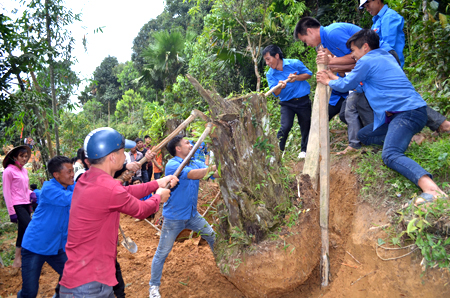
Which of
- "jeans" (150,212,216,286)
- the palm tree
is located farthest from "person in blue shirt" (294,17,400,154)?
the palm tree

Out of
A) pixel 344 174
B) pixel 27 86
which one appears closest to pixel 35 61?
pixel 27 86

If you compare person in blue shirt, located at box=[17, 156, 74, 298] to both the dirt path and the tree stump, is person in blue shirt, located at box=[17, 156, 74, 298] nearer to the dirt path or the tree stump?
the dirt path

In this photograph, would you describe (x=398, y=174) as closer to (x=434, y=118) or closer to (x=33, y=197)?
(x=434, y=118)

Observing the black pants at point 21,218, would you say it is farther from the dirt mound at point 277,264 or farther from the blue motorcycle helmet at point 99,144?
the dirt mound at point 277,264

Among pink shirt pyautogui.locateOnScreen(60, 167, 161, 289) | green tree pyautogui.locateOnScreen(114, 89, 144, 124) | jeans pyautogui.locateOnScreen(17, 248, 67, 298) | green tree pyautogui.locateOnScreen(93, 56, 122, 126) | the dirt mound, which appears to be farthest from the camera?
green tree pyautogui.locateOnScreen(93, 56, 122, 126)

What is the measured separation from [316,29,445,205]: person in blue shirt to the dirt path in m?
0.60

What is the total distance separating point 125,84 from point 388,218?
27.9 metres

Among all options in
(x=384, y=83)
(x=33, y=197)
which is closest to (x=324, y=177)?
(x=384, y=83)

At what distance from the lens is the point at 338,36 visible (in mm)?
3660

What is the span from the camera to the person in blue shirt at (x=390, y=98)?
2799mm

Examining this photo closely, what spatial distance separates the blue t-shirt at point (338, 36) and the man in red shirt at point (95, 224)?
3030 millimetres

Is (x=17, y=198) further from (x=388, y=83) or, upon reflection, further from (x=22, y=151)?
(x=388, y=83)

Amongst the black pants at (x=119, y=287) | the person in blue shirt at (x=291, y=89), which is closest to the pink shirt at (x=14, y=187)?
the black pants at (x=119, y=287)

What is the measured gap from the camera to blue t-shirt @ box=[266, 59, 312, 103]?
448cm
